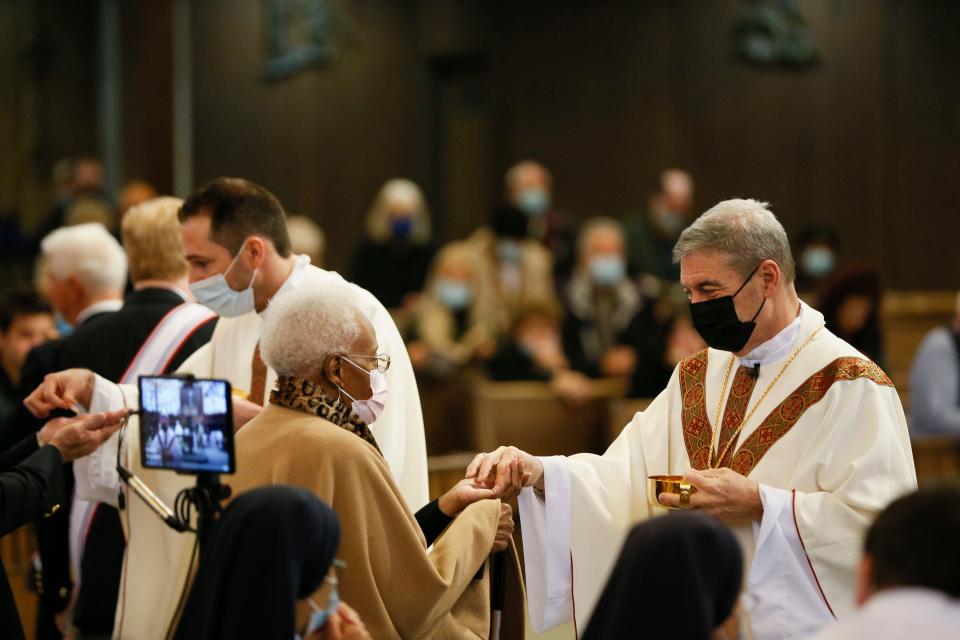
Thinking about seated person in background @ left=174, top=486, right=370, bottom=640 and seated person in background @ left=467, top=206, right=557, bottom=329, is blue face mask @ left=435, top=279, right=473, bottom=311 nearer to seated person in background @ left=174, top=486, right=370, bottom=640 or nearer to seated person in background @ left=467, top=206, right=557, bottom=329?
seated person in background @ left=467, top=206, right=557, bottom=329

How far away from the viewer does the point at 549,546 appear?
13.4 ft

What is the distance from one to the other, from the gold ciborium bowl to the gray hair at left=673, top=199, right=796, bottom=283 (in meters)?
0.59

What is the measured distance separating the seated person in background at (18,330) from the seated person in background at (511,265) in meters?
3.46

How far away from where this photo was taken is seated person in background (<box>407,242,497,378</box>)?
28.8 ft

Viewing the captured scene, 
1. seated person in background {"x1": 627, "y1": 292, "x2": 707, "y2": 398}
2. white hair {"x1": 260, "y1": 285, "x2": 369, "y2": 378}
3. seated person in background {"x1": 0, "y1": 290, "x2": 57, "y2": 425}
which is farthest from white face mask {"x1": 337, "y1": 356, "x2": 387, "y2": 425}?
seated person in background {"x1": 627, "y1": 292, "x2": 707, "y2": 398}

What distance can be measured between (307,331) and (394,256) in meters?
6.67

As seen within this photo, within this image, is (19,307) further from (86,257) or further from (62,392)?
(62,392)

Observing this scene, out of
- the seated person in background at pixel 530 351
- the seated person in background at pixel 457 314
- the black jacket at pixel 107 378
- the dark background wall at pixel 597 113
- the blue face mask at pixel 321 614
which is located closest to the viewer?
the blue face mask at pixel 321 614

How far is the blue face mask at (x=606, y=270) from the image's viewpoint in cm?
929

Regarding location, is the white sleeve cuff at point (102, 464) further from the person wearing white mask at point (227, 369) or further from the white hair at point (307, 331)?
the white hair at point (307, 331)

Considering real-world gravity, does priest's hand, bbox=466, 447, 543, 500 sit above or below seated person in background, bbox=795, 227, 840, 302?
below

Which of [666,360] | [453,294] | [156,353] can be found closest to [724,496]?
[156,353]

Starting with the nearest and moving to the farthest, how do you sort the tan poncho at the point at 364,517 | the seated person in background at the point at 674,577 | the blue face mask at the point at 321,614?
the seated person in background at the point at 674,577
the blue face mask at the point at 321,614
the tan poncho at the point at 364,517

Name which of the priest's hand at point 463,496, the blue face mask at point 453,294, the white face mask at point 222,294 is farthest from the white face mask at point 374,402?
the blue face mask at point 453,294
